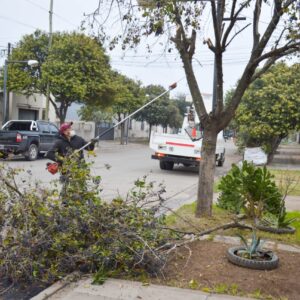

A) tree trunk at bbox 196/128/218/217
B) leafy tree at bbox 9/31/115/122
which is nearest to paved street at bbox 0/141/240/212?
tree trunk at bbox 196/128/218/217

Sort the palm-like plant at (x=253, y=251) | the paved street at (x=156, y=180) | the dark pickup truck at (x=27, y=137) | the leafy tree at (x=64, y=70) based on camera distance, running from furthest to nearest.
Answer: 1. the leafy tree at (x=64, y=70)
2. the dark pickup truck at (x=27, y=137)
3. the paved street at (x=156, y=180)
4. the palm-like plant at (x=253, y=251)

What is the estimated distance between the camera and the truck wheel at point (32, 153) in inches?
746

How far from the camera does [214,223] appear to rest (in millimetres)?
7691

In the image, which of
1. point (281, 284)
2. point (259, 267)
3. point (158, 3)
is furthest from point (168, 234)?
point (158, 3)

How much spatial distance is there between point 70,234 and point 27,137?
48.5 ft

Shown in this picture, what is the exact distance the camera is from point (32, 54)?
2567cm

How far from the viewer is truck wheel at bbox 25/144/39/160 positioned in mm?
18938

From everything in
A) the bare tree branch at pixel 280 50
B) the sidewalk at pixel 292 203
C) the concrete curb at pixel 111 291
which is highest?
the bare tree branch at pixel 280 50

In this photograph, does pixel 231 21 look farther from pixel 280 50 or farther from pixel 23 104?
pixel 23 104

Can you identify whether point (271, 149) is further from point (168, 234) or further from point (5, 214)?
point (5, 214)

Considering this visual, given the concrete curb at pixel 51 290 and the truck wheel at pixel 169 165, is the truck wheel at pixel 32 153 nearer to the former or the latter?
the truck wheel at pixel 169 165

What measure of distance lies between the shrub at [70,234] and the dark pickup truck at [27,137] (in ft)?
40.4

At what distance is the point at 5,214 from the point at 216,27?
4293mm

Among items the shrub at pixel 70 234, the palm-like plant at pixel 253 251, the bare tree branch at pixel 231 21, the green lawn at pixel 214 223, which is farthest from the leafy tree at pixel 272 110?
the shrub at pixel 70 234
